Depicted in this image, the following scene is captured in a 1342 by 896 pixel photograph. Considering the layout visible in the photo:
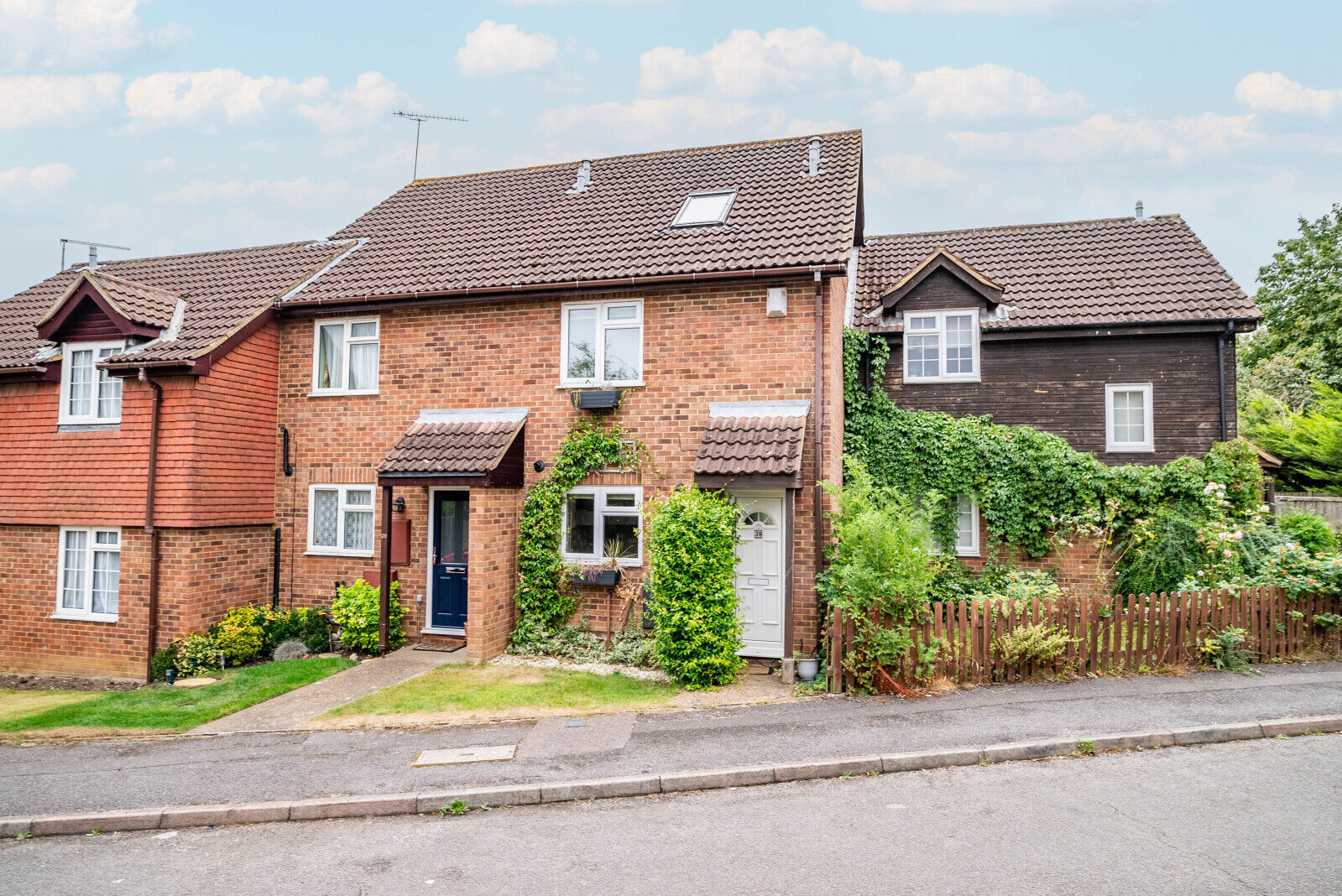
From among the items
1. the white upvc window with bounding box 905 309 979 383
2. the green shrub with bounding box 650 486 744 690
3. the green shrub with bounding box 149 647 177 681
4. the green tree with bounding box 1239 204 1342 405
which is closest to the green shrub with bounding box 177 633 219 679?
the green shrub with bounding box 149 647 177 681

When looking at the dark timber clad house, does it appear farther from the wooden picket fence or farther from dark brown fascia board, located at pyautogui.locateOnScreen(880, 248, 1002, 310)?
the wooden picket fence

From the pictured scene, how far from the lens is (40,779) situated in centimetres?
748

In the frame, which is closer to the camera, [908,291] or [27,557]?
[27,557]

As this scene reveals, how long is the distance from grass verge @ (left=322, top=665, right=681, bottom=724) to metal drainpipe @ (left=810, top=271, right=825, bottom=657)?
2875mm

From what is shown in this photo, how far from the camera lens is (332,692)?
1021 centimetres

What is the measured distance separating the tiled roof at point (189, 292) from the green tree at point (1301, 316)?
1153 inches

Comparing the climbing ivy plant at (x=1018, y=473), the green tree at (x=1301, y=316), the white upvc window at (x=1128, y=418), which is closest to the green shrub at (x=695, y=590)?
the climbing ivy plant at (x=1018, y=473)

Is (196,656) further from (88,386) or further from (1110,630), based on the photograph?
(1110,630)

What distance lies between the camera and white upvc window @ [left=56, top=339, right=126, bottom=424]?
13.0m

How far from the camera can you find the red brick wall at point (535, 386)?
36.9ft

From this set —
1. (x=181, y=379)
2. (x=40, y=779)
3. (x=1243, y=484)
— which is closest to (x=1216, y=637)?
(x=1243, y=484)

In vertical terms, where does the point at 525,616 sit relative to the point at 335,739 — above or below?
above

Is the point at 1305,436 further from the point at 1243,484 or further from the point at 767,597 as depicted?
the point at 767,597

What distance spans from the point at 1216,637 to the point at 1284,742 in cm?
255
